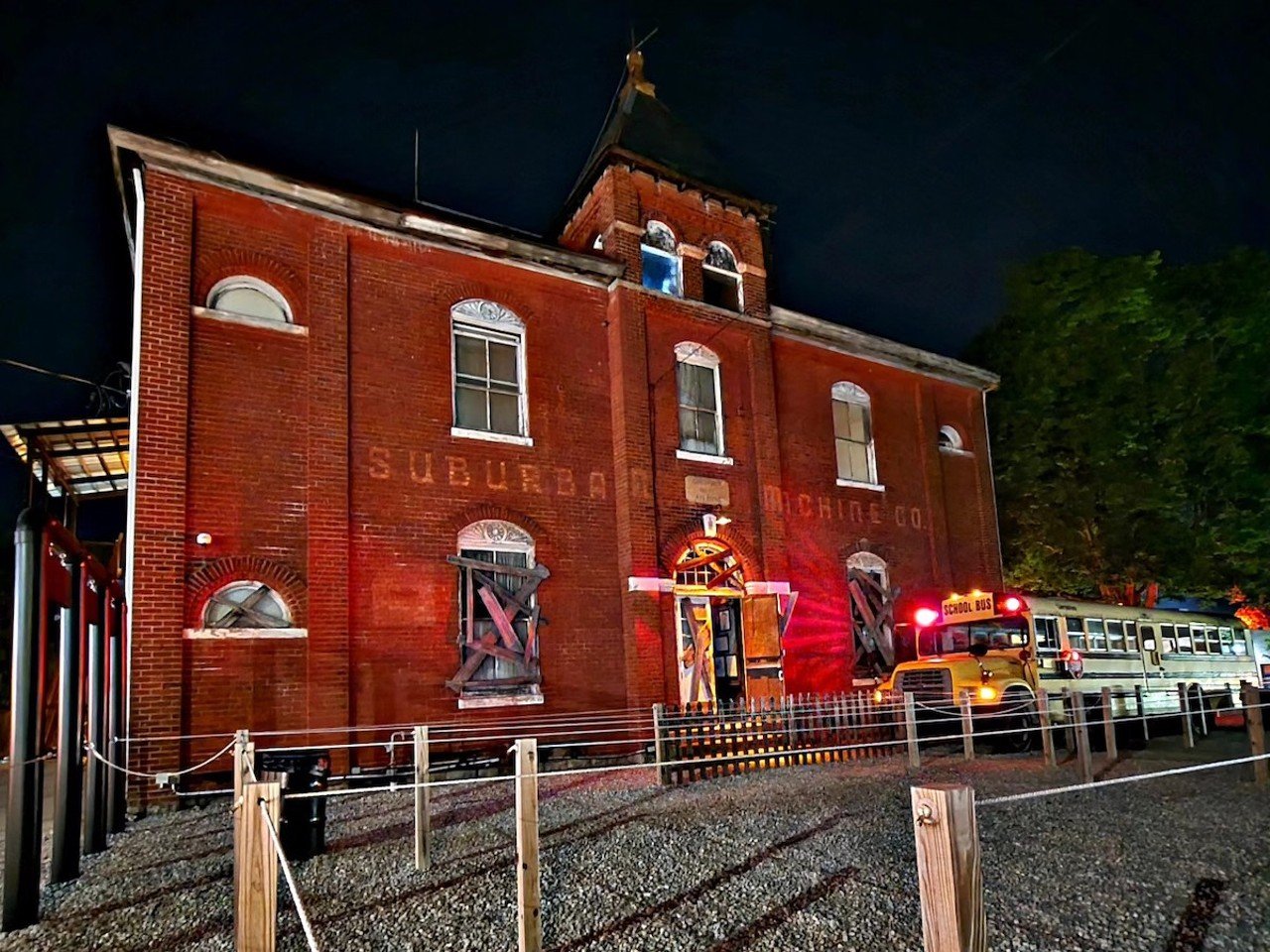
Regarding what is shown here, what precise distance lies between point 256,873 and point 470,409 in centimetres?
1078

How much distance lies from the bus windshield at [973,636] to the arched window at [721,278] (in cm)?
739

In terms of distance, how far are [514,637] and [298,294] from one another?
6.11m

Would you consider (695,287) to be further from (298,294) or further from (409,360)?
(298,294)

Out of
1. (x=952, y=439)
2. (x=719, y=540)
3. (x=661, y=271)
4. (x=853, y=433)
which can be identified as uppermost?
(x=661, y=271)

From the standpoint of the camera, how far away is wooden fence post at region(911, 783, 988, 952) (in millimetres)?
2711

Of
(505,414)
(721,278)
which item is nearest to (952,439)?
(721,278)

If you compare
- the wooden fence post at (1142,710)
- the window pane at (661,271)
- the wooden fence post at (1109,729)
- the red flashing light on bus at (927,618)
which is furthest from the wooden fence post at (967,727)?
the window pane at (661,271)

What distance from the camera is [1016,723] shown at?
14117mm

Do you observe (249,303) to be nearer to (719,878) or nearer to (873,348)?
(719,878)

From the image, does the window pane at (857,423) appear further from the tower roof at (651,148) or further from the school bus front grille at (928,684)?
the school bus front grille at (928,684)

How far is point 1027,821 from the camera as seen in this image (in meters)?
7.96

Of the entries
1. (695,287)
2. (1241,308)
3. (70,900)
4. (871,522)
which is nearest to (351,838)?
(70,900)

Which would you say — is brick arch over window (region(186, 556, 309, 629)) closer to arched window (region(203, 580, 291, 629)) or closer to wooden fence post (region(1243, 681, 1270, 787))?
arched window (region(203, 580, 291, 629))

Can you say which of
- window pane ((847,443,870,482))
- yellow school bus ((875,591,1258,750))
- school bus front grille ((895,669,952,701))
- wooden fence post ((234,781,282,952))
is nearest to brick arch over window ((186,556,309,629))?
wooden fence post ((234,781,282,952))
